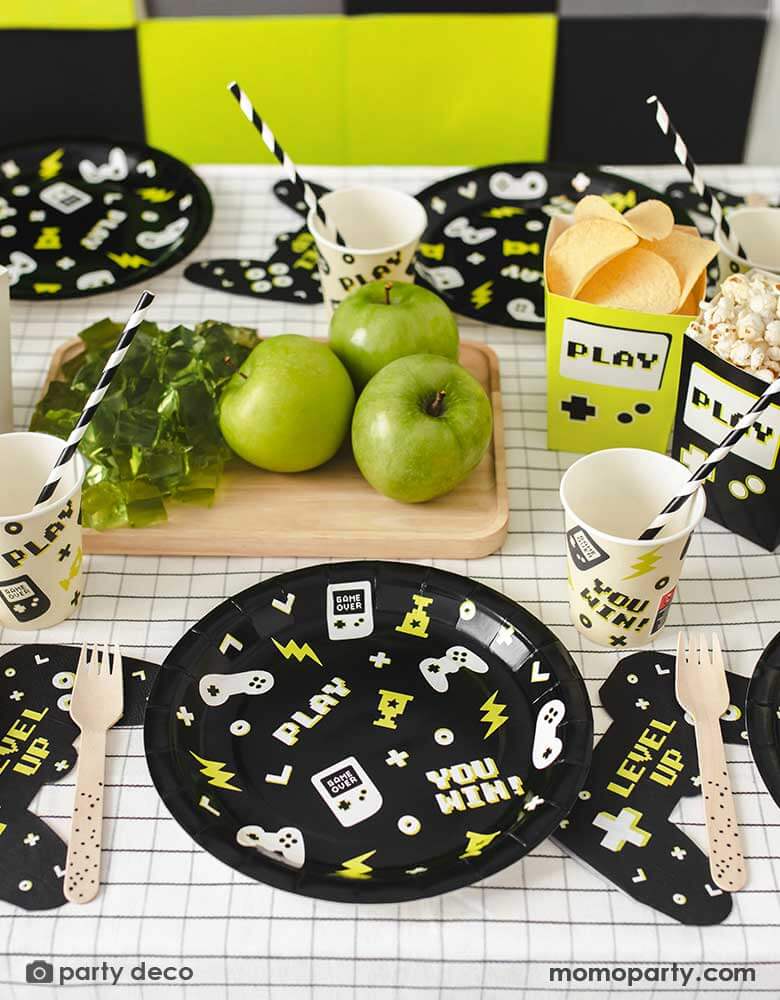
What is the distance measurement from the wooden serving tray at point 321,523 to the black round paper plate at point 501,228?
0.30m

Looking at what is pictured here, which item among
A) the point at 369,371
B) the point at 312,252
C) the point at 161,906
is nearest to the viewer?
the point at 161,906

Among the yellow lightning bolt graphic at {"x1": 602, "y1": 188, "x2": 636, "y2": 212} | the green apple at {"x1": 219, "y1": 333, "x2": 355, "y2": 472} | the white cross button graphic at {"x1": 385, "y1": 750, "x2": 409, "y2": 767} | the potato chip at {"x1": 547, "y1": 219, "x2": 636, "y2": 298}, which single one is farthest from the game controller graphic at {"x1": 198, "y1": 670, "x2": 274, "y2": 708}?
the yellow lightning bolt graphic at {"x1": 602, "y1": 188, "x2": 636, "y2": 212}

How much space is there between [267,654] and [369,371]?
0.98 ft

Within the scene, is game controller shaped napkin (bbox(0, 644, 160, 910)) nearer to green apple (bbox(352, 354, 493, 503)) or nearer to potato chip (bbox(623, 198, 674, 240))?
green apple (bbox(352, 354, 493, 503))

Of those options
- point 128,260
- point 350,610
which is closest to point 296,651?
point 350,610

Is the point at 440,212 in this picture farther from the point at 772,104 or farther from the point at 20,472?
the point at 772,104

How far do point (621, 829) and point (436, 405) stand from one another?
1.29 ft

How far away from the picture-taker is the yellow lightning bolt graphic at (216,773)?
2.66 feet

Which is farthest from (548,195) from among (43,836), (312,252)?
(43,836)

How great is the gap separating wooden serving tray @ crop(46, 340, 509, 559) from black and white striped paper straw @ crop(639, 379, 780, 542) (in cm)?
18

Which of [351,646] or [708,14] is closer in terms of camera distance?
[351,646]

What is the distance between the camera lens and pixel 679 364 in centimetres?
100

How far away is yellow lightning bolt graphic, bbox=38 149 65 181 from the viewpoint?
147 centimetres

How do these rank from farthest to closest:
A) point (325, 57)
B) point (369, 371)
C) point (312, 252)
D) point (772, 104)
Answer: point (772, 104) → point (325, 57) → point (312, 252) → point (369, 371)
